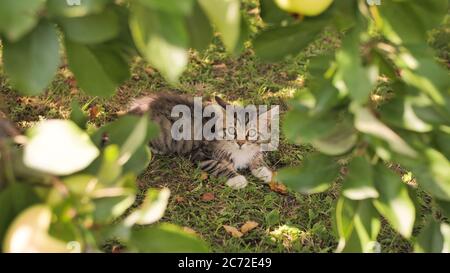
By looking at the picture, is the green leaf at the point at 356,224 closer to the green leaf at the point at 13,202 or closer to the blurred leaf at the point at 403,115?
the blurred leaf at the point at 403,115

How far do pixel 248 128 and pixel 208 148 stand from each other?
286 millimetres

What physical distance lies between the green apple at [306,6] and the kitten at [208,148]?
2161 millimetres

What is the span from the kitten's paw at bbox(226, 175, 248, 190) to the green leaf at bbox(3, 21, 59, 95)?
2.19m

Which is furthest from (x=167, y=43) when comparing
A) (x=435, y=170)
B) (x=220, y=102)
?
(x=220, y=102)

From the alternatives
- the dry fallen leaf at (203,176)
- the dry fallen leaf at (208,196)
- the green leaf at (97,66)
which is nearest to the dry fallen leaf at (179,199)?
the dry fallen leaf at (208,196)

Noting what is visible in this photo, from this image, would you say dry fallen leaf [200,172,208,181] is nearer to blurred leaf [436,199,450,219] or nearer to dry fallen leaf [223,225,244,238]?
dry fallen leaf [223,225,244,238]

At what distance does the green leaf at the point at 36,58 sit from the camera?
3.71 feet

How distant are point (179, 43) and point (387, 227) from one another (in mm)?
2149

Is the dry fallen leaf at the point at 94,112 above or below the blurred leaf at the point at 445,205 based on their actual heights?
below

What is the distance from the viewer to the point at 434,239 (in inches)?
54.4

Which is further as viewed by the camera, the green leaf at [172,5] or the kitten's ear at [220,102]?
the kitten's ear at [220,102]

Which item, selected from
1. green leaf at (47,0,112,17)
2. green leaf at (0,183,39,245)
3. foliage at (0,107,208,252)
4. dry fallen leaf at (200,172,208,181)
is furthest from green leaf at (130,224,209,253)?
dry fallen leaf at (200,172,208,181)
